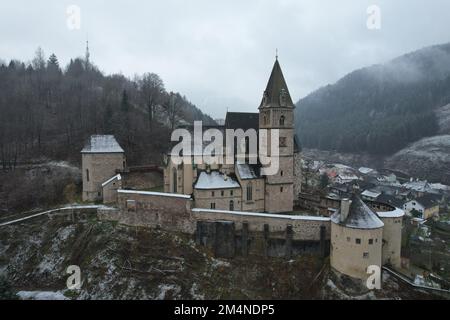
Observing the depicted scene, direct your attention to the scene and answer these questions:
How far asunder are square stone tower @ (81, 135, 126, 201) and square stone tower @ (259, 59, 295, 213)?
15.4 metres

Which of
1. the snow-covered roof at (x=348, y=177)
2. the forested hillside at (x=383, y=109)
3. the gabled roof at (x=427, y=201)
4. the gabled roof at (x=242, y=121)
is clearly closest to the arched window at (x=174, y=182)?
the gabled roof at (x=242, y=121)

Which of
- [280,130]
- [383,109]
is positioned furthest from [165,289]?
[383,109]

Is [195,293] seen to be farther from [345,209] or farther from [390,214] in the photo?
[390,214]

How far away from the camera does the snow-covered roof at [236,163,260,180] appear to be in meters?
31.6

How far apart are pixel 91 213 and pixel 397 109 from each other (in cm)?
13378

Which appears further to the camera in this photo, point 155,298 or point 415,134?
point 415,134

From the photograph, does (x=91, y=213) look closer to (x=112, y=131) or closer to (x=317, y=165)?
(x=112, y=131)

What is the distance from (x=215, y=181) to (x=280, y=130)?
23.4 ft

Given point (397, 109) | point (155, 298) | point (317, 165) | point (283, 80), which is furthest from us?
point (397, 109)

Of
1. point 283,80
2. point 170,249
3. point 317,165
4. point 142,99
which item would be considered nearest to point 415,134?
point 317,165

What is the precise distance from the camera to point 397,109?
138000 millimetres

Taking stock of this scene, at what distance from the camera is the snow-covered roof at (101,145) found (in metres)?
35.7

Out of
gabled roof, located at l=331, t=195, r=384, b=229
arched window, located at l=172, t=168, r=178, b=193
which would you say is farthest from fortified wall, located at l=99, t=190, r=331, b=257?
arched window, located at l=172, t=168, r=178, b=193

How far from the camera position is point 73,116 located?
5303 cm
